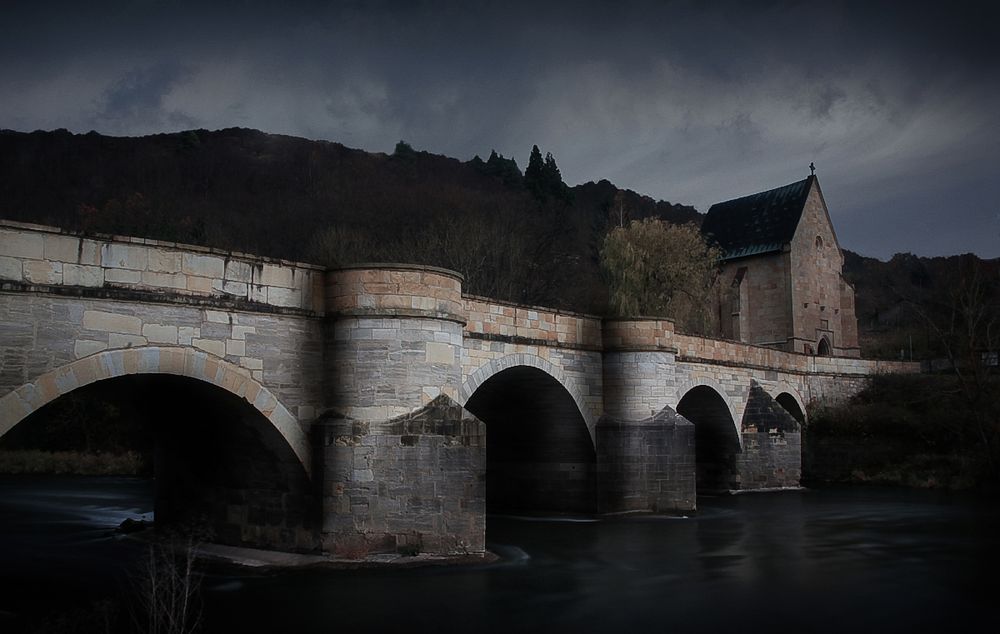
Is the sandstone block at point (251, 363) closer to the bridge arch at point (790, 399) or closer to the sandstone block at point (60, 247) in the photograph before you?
the sandstone block at point (60, 247)

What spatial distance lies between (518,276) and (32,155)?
55508 mm

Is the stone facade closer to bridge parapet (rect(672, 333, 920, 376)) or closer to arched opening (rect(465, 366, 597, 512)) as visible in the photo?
bridge parapet (rect(672, 333, 920, 376))

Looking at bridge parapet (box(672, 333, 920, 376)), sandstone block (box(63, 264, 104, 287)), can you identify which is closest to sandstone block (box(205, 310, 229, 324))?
sandstone block (box(63, 264, 104, 287))

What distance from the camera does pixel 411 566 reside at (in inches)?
457

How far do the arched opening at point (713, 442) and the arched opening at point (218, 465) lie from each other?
14783 millimetres

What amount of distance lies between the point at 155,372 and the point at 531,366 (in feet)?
25.8

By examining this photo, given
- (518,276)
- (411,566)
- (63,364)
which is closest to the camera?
(63,364)

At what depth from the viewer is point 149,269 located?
410 inches

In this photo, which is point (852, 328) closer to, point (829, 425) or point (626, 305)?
point (829, 425)

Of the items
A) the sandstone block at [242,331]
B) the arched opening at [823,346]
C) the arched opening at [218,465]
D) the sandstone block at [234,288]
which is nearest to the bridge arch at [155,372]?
the arched opening at [218,465]

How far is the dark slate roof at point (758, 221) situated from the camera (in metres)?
40.0

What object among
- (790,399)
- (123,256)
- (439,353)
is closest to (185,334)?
(123,256)

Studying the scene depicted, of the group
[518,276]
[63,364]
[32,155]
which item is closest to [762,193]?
[518,276]

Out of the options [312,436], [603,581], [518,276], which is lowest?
[603,581]
